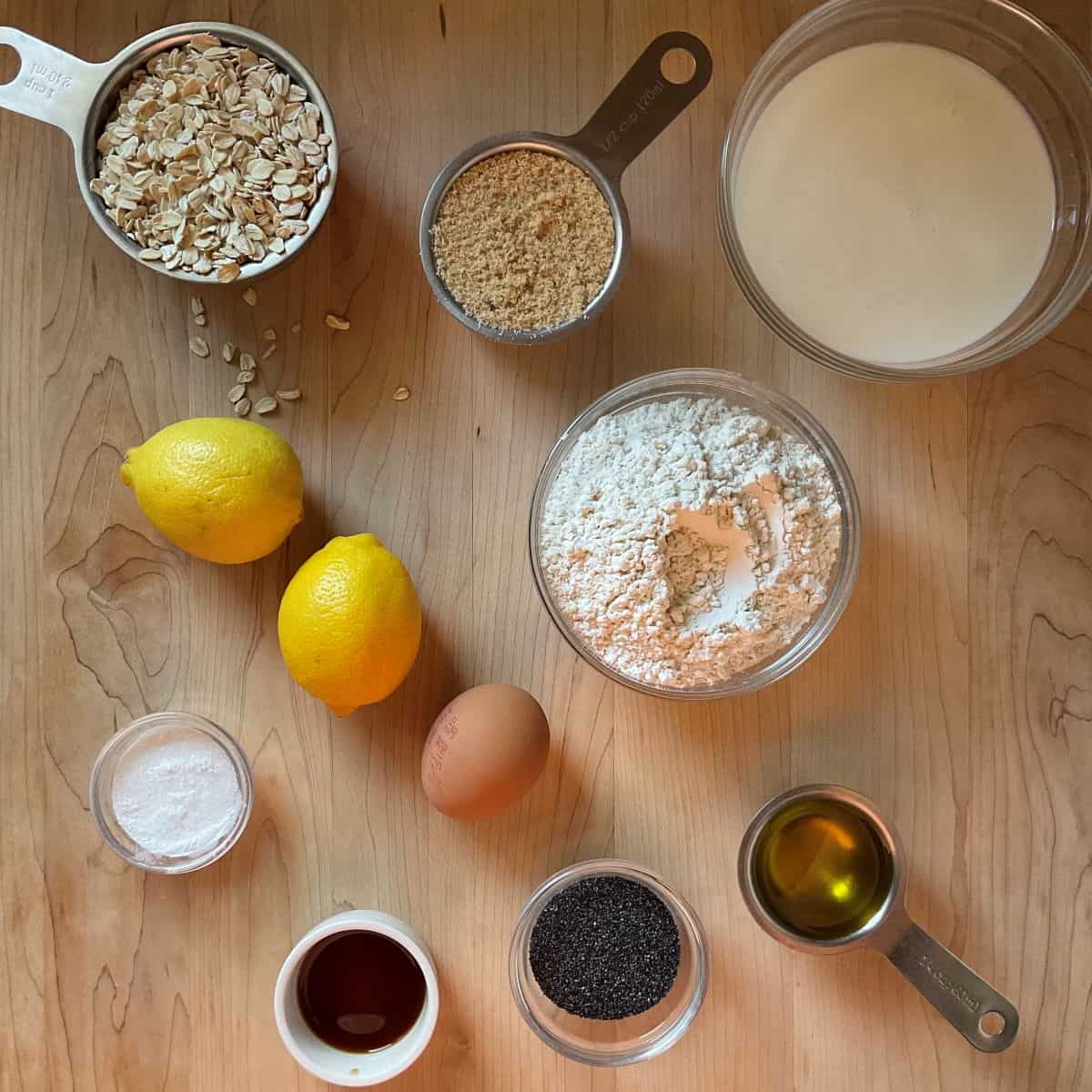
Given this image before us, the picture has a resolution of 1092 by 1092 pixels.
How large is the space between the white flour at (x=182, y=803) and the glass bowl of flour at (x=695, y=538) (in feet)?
1.24

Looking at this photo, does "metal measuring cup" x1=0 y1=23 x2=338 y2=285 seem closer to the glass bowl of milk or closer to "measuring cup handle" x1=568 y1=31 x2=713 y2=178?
"measuring cup handle" x1=568 y1=31 x2=713 y2=178

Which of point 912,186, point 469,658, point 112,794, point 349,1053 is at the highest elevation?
point 912,186

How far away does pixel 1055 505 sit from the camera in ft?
3.36

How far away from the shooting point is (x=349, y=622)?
0.88 meters

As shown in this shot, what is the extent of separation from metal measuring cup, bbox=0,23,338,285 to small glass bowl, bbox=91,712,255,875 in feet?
1.44

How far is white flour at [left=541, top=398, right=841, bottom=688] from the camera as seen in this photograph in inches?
35.1

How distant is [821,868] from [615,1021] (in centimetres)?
26

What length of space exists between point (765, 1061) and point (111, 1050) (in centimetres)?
69

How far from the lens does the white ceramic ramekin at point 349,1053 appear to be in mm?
964

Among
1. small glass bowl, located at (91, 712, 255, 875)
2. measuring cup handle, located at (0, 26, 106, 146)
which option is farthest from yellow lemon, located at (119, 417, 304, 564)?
measuring cup handle, located at (0, 26, 106, 146)

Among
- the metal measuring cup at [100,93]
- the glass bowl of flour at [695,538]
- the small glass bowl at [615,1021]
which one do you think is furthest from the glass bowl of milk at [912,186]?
the small glass bowl at [615,1021]

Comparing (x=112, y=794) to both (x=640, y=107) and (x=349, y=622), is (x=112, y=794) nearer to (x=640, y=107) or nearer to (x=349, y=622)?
(x=349, y=622)

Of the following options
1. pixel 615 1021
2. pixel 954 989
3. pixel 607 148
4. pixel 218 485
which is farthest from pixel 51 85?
pixel 954 989

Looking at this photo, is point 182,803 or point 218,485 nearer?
point 218,485
